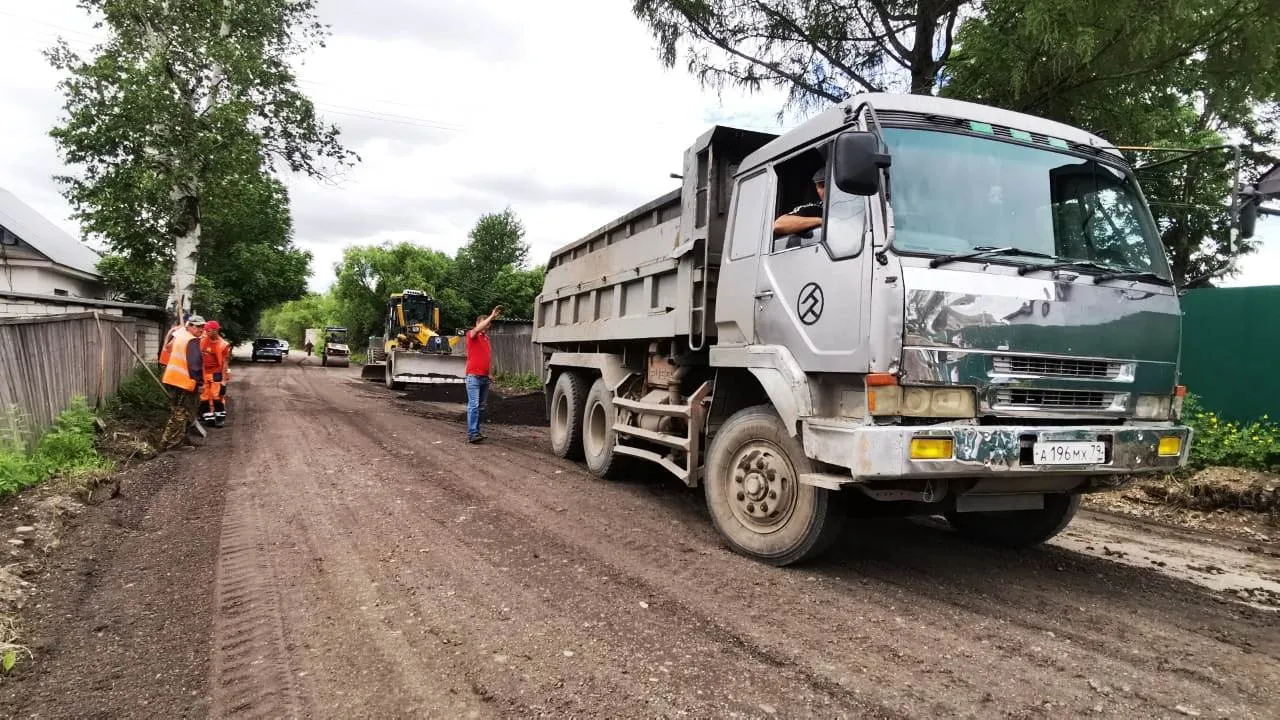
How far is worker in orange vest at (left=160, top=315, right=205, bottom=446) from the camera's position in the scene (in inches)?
334

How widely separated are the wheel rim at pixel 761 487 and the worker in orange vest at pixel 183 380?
288 inches

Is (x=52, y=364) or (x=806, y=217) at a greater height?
(x=806, y=217)

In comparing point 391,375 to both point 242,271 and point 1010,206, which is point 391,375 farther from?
point 1010,206

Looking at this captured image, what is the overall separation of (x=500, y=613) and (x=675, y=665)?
991 mm

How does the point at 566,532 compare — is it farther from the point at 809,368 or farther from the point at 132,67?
the point at 132,67

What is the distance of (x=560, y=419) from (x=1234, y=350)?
7358 mm

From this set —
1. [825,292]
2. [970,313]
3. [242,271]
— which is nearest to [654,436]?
[825,292]

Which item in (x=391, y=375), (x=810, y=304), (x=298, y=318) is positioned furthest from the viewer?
(x=298, y=318)

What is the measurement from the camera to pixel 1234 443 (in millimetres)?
6758

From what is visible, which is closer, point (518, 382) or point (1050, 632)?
point (1050, 632)

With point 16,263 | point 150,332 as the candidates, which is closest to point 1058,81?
point 150,332

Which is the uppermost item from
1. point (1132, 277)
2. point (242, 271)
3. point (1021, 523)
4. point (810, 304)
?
point (242, 271)

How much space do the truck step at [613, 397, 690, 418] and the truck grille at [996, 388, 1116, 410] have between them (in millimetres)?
2235

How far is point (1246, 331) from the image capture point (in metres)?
7.25
